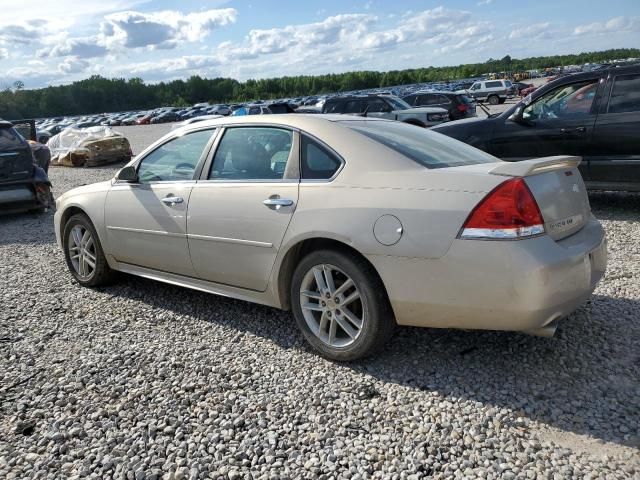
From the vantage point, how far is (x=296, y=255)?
3.61m

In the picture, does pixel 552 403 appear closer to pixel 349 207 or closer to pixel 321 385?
pixel 321 385

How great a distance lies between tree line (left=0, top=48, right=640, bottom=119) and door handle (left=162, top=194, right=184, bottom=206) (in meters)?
118

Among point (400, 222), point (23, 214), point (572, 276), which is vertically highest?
point (400, 222)

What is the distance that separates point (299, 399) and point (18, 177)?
8376 mm

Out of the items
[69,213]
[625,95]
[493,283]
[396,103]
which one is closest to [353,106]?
[396,103]

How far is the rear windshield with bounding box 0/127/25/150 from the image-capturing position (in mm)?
9508

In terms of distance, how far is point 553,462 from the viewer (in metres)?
2.48

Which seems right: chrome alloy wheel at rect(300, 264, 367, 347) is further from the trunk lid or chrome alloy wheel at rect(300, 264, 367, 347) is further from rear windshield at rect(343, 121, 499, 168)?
the trunk lid

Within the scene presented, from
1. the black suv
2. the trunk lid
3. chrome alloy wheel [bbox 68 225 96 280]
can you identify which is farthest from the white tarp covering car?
the trunk lid

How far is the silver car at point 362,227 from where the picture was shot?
115 inches

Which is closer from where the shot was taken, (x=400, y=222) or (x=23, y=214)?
(x=400, y=222)

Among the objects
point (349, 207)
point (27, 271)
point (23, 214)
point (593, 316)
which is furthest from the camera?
point (23, 214)

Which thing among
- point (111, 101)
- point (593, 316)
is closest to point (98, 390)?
point (593, 316)

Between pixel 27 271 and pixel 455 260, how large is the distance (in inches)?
201
